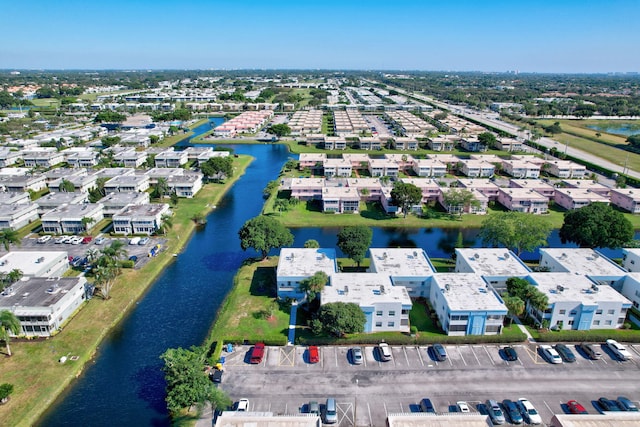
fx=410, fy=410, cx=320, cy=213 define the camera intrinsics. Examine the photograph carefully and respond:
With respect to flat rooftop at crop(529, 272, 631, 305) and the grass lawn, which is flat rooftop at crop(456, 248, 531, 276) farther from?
the grass lawn

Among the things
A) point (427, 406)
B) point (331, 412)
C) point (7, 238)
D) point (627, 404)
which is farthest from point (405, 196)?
point (7, 238)

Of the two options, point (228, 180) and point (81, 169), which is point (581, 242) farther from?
point (81, 169)

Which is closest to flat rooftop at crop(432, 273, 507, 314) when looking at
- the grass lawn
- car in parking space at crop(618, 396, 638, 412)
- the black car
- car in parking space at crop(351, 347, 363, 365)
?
the black car

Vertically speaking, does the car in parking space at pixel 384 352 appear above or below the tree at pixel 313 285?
below

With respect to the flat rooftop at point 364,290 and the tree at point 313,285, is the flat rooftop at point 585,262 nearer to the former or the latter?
the flat rooftop at point 364,290

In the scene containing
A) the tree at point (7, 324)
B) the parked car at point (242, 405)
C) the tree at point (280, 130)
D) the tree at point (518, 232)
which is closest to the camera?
the parked car at point (242, 405)

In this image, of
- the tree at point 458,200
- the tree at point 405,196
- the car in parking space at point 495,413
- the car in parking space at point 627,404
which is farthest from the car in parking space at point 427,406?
the tree at point 458,200

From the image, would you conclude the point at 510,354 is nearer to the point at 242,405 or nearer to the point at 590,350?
the point at 590,350
